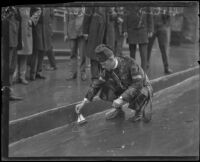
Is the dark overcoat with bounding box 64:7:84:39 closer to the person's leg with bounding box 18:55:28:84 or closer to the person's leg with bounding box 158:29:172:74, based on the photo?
the person's leg with bounding box 18:55:28:84

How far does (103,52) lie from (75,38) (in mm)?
346

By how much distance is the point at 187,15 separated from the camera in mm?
4660

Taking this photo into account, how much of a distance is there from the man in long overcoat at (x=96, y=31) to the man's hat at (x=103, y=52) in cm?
5

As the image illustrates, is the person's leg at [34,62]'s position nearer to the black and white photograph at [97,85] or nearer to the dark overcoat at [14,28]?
the black and white photograph at [97,85]

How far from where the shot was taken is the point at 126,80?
4938 mm

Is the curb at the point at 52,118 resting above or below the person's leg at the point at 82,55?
below

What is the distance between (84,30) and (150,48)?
2.42ft

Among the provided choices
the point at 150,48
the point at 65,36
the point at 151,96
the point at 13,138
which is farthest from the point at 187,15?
the point at 13,138

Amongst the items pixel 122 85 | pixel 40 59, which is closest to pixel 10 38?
pixel 40 59

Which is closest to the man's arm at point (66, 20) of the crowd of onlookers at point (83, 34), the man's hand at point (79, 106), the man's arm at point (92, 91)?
the crowd of onlookers at point (83, 34)

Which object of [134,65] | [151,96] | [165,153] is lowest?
[165,153]

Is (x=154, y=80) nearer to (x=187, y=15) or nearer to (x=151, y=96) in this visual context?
(x=151, y=96)

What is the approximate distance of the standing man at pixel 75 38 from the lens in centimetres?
488

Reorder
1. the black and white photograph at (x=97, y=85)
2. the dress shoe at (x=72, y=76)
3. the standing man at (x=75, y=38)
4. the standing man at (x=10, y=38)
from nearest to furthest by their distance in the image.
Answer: the standing man at (x=10, y=38), the black and white photograph at (x=97, y=85), the standing man at (x=75, y=38), the dress shoe at (x=72, y=76)
